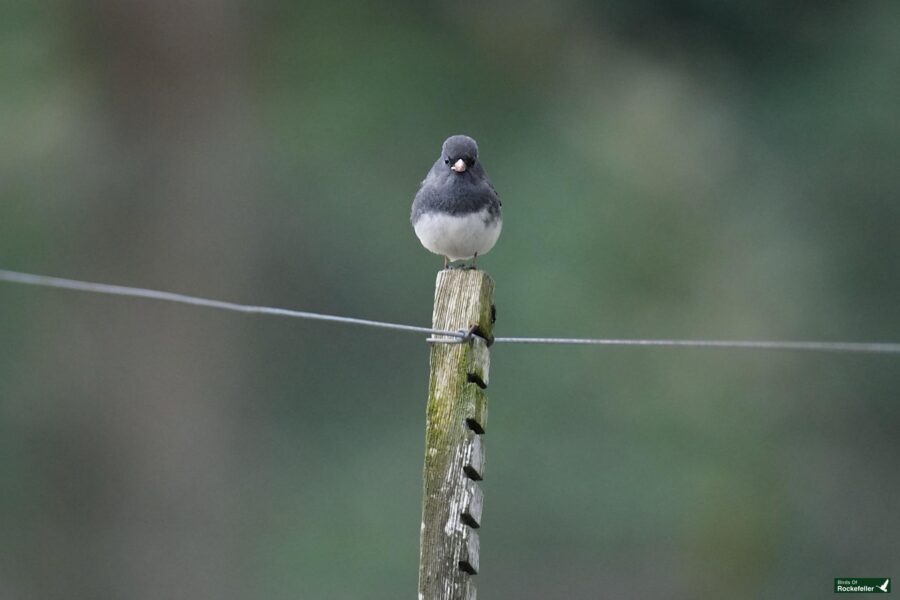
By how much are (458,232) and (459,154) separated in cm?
33

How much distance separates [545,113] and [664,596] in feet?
11.2

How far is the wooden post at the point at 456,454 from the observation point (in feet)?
9.71

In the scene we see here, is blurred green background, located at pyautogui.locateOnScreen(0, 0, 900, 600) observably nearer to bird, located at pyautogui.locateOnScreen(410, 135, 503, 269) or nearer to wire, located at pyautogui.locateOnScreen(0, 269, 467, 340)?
bird, located at pyautogui.locateOnScreen(410, 135, 503, 269)

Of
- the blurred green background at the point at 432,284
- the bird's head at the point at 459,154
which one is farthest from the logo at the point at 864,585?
the blurred green background at the point at 432,284

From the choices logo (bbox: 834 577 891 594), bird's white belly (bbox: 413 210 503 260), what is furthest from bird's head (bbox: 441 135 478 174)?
logo (bbox: 834 577 891 594)

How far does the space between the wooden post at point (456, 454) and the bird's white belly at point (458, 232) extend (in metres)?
1.09

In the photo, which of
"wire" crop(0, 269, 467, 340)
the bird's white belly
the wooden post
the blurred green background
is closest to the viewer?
"wire" crop(0, 269, 467, 340)

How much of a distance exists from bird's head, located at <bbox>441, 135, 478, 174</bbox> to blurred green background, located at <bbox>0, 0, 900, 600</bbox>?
4766 millimetres

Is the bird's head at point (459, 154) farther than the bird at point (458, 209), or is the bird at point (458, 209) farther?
the bird's head at point (459, 154)

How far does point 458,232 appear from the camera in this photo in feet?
13.8

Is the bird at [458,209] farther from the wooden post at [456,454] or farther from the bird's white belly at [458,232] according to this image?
the wooden post at [456,454]

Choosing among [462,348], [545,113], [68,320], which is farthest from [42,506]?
[462,348]

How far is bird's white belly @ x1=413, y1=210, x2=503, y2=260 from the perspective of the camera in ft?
13.8

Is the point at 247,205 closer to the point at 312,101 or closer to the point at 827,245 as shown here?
the point at 312,101
